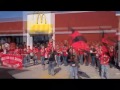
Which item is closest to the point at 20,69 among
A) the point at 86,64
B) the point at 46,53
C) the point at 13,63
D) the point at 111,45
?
the point at 13,63

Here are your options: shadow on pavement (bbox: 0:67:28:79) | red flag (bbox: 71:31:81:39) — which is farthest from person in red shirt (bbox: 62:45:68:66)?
shadow on pavement (bbox: 0:67:28:79)

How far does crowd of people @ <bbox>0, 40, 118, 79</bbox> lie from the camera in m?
8.23

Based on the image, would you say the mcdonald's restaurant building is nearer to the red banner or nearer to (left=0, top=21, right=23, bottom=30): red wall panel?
(left=0, top=21, right=23, bottom=30): red wall panel

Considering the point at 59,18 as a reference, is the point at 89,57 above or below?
below

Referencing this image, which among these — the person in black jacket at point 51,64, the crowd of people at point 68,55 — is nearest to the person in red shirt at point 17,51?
the crowd of people at point 68,55

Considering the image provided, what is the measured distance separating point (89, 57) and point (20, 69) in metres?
2.19

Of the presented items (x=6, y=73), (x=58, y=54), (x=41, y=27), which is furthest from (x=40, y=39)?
(x=6, y=73)

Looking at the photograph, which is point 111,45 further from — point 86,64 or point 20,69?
point 20,69

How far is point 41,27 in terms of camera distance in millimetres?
8547

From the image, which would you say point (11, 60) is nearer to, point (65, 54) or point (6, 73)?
point (6, 73)

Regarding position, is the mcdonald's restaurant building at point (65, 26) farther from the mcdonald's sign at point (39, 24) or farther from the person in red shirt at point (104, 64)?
the person in red shirt at point (104, 64)

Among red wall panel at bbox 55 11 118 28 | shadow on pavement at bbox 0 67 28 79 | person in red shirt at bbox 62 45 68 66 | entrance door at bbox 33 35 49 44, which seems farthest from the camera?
shadow on pavement at bbox 0 67 28 79

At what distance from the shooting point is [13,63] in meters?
8.65
